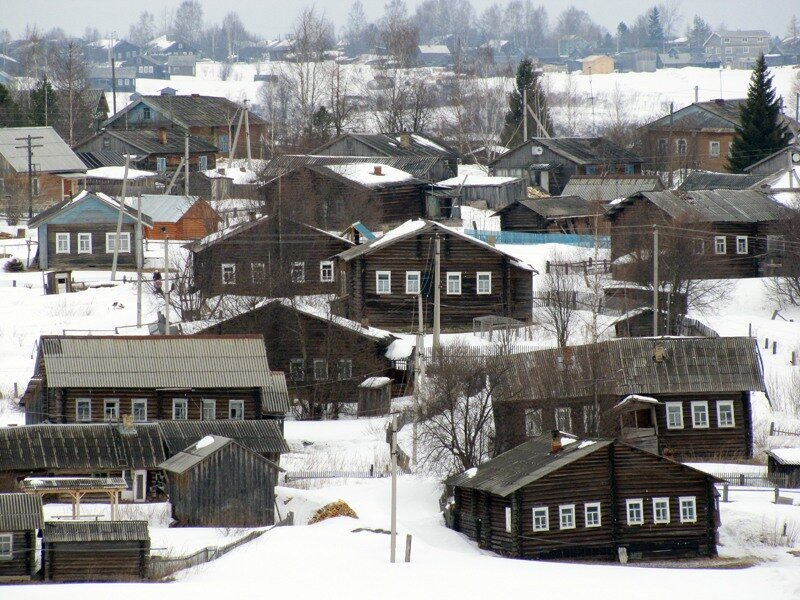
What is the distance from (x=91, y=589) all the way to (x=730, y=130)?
6740 cm

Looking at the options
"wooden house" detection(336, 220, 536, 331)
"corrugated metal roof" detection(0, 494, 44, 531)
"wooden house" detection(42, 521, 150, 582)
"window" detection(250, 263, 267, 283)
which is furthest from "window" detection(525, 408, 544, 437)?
"window" detection(250, 263, 267, 283)

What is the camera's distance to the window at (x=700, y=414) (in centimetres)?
4012

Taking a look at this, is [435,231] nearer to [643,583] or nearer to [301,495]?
[301,495]

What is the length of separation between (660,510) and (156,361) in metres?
13.7

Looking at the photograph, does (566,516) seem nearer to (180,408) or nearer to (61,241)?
(180,408)

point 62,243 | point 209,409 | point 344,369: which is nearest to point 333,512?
point 209,409

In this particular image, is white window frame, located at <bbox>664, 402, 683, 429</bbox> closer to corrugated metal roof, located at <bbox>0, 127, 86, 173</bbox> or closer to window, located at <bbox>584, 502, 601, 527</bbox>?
window, located at <bbox>584, 502, 601, 527</bbox>

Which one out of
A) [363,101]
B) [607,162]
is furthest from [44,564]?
[363,101]

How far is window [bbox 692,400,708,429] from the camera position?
1580 inches

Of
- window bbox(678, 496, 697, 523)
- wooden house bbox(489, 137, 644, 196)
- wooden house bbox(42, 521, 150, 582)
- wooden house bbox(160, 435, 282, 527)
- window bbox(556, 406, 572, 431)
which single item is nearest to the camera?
wooden house bbox(42, 521, 150, 582)

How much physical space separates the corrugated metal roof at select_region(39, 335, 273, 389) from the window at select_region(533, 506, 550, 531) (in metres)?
9.55

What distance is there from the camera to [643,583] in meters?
29.8

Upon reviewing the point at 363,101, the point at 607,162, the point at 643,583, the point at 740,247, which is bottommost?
the point at 643,583

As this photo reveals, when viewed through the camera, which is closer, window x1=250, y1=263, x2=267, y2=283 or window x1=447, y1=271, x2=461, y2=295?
window x1=447, y1=271, x2=461, y2=295
